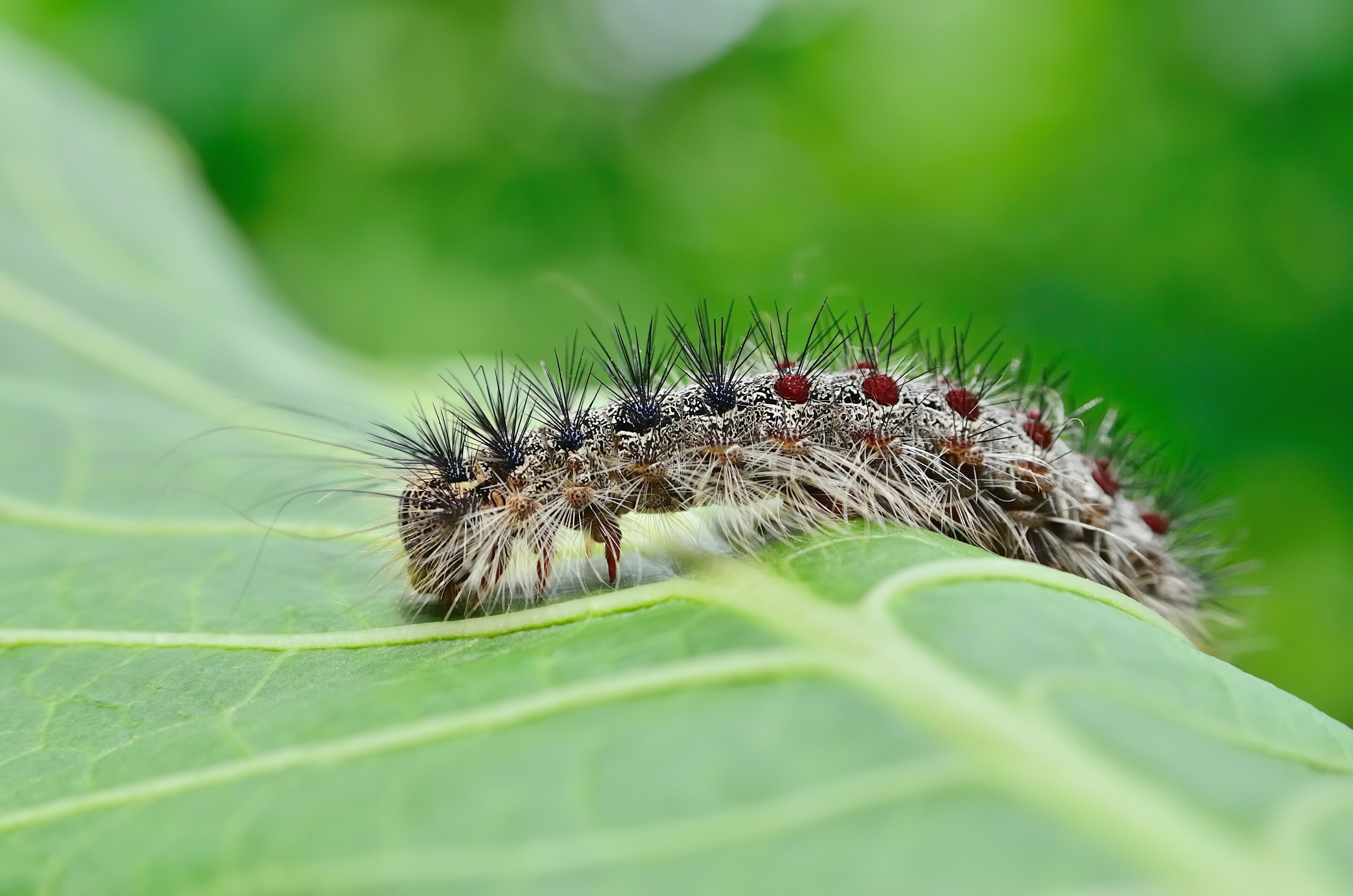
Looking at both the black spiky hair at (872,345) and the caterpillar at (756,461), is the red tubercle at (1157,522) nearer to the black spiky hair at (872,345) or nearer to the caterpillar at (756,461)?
the caterpillar at (756,461)

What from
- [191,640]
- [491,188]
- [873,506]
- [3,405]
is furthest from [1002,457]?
[491,188]

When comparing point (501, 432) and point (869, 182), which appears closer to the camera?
point (501, 432)

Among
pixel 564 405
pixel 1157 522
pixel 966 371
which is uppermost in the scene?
pixel 966 371

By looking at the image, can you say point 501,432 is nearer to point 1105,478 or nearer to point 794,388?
point 794,388

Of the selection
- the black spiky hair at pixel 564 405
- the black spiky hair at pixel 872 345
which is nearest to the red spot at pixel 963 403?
the black spiky hair at pixel 872 345

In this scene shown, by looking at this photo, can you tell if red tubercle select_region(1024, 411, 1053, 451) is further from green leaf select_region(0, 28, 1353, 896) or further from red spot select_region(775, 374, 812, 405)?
green leaf select_region(0, 28, 1353, 896)

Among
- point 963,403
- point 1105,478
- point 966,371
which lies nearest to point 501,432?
point 963,403

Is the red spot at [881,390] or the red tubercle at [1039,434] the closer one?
the red spot at [881,390]

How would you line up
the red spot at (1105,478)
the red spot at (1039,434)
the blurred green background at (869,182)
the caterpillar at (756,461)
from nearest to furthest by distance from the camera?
the caterpillar at (756,461), the red spot at (1039,434), the red spot at (1105,478), the blurred green background at (869,182)
